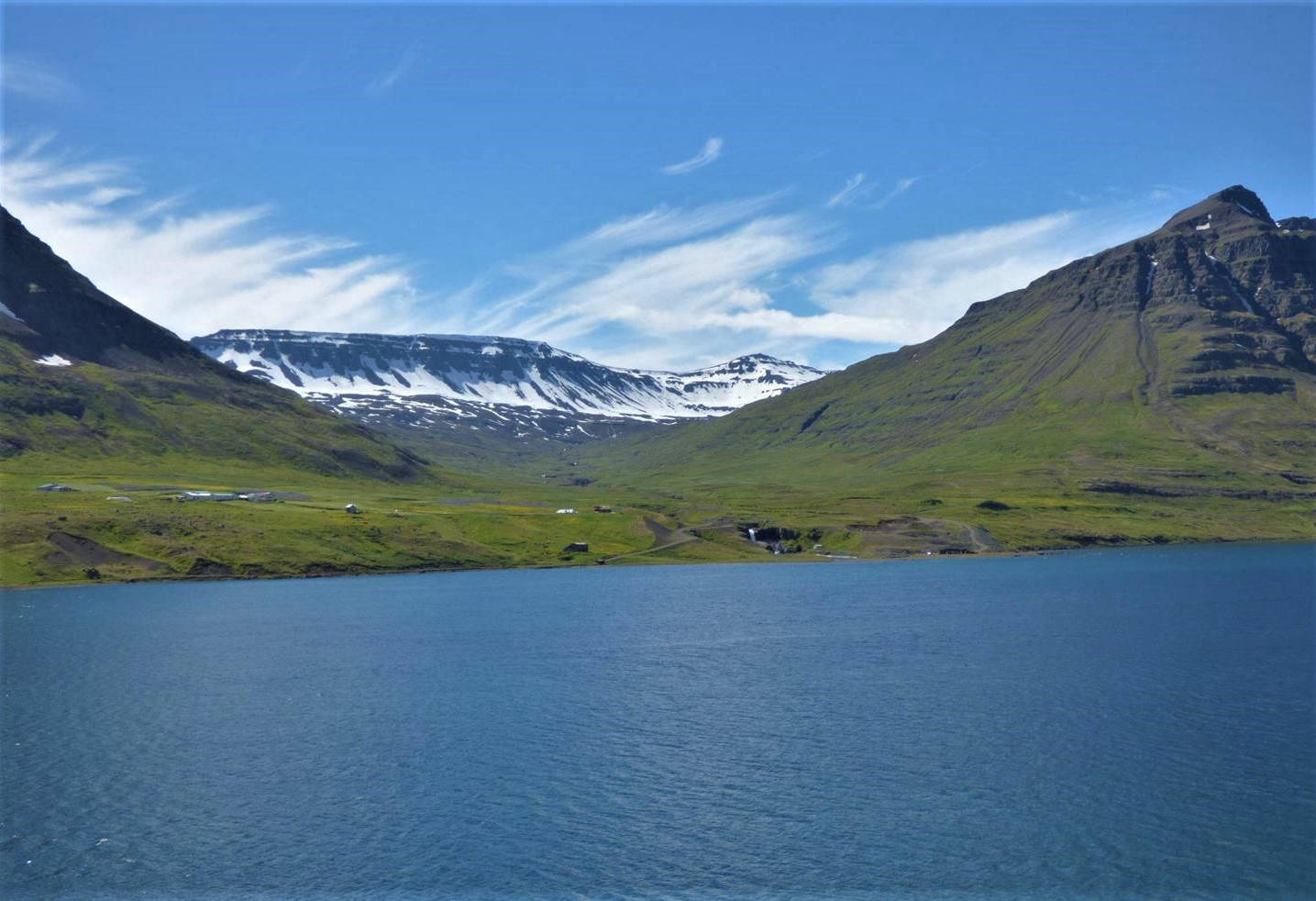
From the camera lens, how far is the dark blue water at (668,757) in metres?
51.2

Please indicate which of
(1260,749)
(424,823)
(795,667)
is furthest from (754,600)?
(424,823)

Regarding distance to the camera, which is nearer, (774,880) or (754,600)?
(774,880)

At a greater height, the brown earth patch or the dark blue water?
the brown earth patch

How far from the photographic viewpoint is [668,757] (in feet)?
227

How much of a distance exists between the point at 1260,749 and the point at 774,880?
37205 millimetres

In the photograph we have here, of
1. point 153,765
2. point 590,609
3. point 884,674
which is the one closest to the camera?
point 153,765

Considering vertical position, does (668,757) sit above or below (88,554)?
below

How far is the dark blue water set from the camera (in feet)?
168

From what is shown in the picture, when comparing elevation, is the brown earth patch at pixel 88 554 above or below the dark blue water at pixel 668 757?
above

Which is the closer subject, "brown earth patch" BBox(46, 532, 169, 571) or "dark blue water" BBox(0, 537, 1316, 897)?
"dark blue water" BBox(0, 537, 1316, 897)

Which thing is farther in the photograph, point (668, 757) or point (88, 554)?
point (88, 554)

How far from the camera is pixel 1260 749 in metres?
67.6

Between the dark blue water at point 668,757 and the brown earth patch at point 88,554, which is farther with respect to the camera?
the brown earth patch at point 88,554

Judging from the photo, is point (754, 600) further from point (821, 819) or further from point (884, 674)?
point (821, 819)
